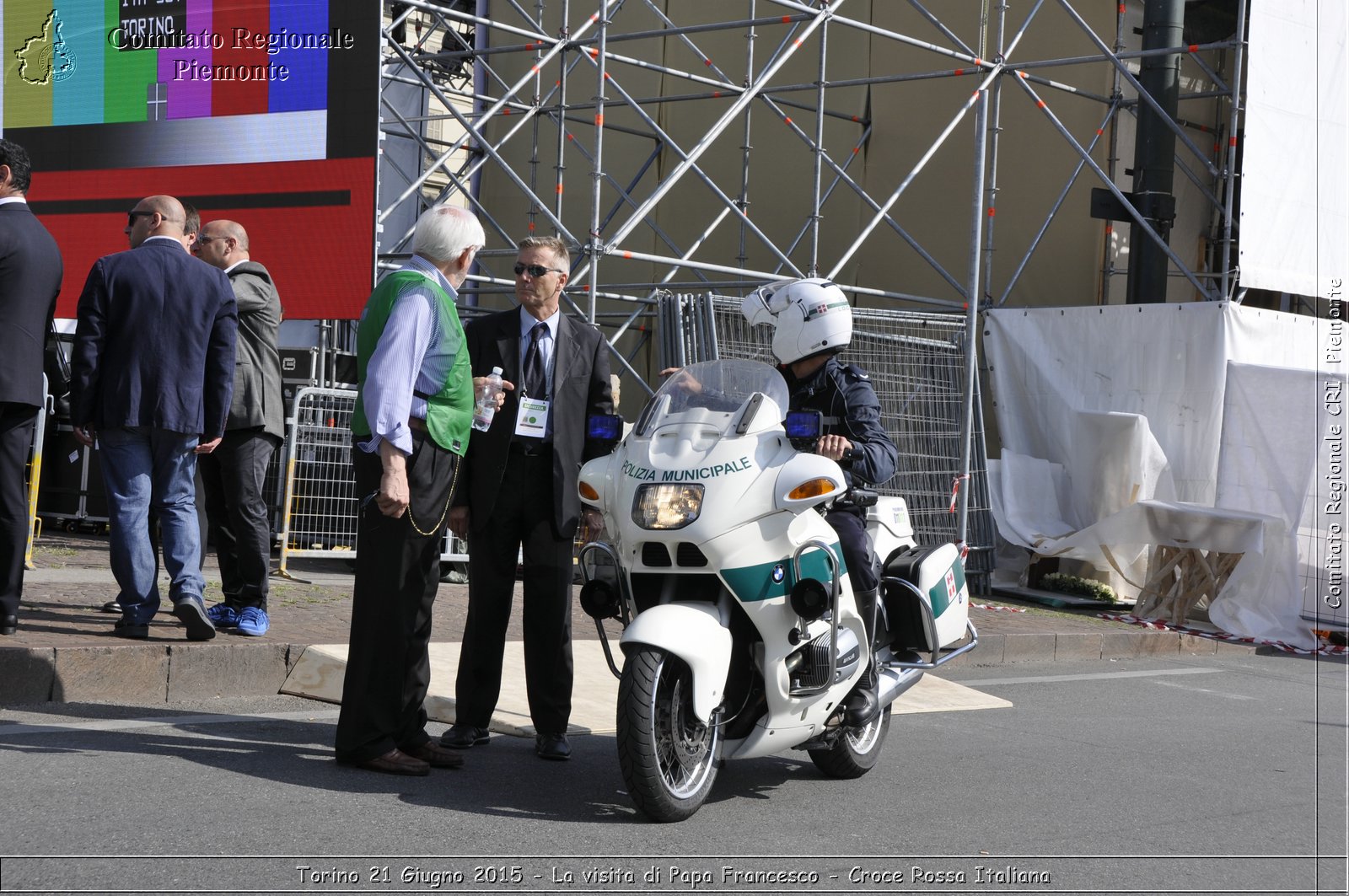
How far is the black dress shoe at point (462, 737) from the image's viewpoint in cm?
539

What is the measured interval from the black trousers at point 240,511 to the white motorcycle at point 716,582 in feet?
7.35

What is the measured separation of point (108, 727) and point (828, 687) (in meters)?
2.50

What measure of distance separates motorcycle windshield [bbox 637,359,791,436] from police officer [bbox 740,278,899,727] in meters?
0.26

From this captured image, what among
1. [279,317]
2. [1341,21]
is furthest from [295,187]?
[1341,21]

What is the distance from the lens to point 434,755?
16.5ft

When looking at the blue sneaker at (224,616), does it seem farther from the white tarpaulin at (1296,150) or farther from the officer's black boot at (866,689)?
the white tarpaulin at (1296,150)

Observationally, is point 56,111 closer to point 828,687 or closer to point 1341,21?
point 828,687

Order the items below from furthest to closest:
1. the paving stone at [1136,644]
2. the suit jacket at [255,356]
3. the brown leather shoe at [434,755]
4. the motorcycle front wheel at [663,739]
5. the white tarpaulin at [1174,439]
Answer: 1. the white tarpaulin at [1174,439]
2. the paving stone at [1136,644]
3. the suit jacket at [255,356]
4. the brown leather shoe at [434,755]
5. the motorcycle front wheel at [663,739]

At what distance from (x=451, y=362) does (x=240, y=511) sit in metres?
2.23

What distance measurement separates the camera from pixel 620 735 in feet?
14.1

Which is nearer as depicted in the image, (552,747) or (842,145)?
(552,747)

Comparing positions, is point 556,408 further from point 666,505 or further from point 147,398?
point 147,398

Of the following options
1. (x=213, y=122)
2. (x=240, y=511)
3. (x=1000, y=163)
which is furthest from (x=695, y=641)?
(x=1000, y=163)

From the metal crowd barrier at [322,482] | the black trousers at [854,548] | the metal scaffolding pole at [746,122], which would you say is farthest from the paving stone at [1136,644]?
the black trousers at [854,548]
